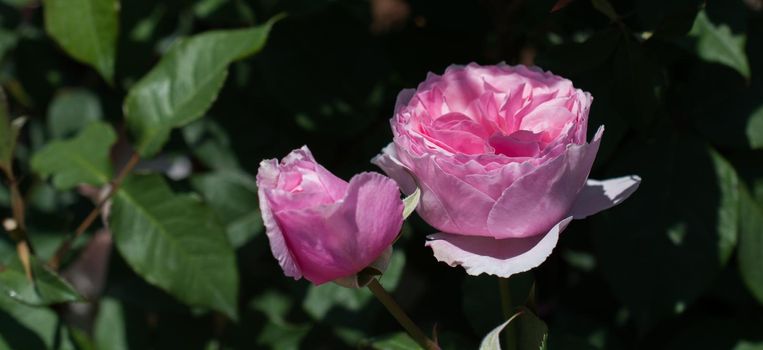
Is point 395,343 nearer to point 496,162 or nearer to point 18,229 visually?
point 496,162

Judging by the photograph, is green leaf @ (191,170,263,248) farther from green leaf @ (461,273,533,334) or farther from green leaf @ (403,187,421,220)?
green leaf @ (403,187,421,220)

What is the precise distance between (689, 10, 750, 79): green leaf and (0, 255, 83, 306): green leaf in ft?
2.13

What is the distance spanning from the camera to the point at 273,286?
1.32 meters

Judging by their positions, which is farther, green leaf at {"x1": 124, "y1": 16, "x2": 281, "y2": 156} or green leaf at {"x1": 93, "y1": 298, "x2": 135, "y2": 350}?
green leaf at {"x1": 93, "y1": 298, "x2": 135, "y2": 350}

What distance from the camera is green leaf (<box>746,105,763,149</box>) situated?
100 cm

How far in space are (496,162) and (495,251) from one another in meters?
0.07

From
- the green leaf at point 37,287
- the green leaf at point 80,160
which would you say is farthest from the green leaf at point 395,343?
the green leaf at point 80,160

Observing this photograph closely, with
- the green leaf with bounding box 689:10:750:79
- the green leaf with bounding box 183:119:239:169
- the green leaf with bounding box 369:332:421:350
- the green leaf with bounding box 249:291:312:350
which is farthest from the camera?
the green leaf with bounding box 183:119:239:169

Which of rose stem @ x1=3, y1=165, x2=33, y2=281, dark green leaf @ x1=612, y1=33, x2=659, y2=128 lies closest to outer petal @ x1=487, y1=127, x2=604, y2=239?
dark green leaf @ x1=612, y1=33, x2=659, y2=128

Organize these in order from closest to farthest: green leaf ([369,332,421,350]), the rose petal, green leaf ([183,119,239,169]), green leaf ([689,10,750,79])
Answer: the rose petal
green leaf ([369,332,421,350])
green leaf ([689,10,750,79])
green leaf ([183,119,239,169])

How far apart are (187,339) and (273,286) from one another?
0.53 ft

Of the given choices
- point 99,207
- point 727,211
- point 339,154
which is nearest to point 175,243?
point 99,207

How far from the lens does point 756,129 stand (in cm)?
100

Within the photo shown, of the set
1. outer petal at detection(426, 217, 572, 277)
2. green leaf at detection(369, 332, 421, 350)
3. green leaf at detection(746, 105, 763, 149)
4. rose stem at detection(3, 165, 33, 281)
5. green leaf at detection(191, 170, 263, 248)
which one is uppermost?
outer petal at detection(426, 217, 572, 277)
